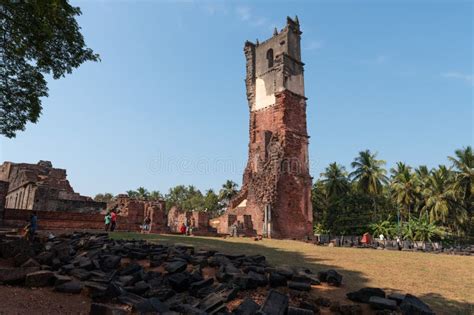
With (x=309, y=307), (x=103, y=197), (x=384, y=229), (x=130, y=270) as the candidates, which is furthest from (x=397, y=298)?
(x=103, y=197)

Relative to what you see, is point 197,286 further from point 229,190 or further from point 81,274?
point 229,190

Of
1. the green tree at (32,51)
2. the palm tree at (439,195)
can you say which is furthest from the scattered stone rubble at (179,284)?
the palm tree at (439,195)

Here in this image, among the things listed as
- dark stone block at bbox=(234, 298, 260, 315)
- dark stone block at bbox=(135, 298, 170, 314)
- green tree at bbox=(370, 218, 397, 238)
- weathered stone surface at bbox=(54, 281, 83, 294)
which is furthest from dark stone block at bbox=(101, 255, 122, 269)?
green tree at bbox=(370, 218, 397, 238)

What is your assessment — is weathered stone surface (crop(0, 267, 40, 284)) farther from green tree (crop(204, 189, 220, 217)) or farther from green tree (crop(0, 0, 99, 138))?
green tree (crop(204, 189, 220, 217))

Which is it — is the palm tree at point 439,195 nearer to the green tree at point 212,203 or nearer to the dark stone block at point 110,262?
the green tree at point 212,203

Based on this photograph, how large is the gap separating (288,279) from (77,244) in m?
6.31

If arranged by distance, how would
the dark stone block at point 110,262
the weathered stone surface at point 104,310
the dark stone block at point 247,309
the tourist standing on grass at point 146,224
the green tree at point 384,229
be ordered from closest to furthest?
the weathered stone surface at point 104,310 → the dark stone block at point 247,309 → the dark stone block at point 110,262 → the tourist standing on grass at point 146,224 → the green tree at point 384,229

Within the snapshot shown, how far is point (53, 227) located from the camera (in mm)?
15984

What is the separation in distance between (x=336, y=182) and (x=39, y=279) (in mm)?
40864

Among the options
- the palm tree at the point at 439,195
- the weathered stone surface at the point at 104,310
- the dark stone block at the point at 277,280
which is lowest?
the weathered stone surface at the point at 104,310

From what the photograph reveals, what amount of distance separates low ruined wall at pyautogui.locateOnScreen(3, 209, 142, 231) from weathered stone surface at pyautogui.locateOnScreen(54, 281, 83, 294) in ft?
36.5

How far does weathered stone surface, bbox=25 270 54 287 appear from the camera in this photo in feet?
17.9

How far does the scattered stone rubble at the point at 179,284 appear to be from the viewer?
4.61 meters

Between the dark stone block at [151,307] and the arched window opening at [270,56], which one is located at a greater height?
the arched window opening at [270,56]
